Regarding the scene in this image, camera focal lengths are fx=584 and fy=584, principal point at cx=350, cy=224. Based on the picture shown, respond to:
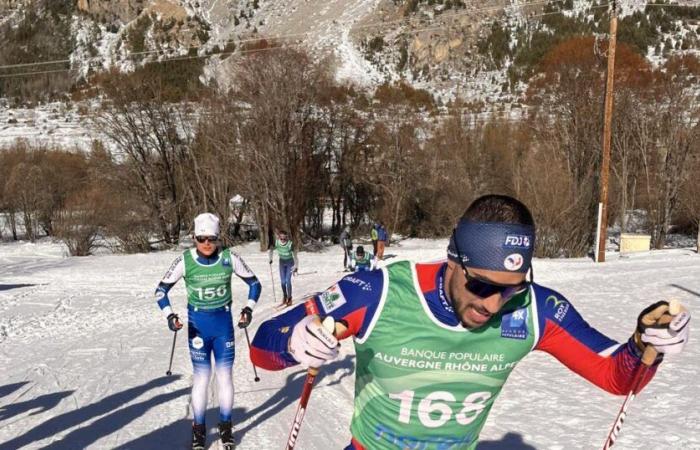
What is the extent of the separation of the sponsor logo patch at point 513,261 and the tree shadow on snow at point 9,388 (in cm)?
856

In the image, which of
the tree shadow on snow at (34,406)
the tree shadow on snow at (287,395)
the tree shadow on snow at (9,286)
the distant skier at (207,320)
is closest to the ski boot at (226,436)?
the distant skier at (207,320)

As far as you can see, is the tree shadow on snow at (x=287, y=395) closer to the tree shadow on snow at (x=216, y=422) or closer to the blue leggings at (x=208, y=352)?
the tree shadow on snow at (x=216, y=422)

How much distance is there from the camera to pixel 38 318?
1432 cm

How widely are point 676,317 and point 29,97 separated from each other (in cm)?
10365

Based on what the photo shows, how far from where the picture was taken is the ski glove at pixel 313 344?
Result: 79.5 inches

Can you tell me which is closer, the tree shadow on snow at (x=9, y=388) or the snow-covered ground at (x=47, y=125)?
the tree shadow on snow at (x=9, y=388)

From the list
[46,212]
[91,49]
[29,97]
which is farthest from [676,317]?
[91,49]

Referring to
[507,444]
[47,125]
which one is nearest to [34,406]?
[507,444]

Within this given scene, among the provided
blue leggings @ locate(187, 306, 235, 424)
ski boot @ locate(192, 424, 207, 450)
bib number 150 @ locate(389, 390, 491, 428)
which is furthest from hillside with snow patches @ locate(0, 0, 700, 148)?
bib number 150 @ locate(389, 390, 491, 428)

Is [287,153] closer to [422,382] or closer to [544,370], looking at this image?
[544,370]

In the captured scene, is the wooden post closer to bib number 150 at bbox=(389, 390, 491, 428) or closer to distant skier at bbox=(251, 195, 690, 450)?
distant skier at bbox=(251, 195, 690, 450)

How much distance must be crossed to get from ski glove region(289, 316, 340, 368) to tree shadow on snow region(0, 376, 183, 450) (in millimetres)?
5464

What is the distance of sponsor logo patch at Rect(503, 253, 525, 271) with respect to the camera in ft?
6.60

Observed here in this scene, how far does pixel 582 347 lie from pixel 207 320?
4.31m
